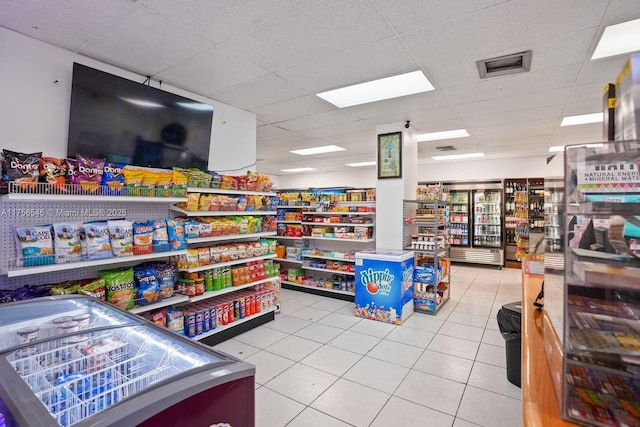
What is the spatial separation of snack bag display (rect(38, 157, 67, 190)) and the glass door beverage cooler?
28.9ft

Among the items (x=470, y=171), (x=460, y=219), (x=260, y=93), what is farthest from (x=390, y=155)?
(x=470, y=171)

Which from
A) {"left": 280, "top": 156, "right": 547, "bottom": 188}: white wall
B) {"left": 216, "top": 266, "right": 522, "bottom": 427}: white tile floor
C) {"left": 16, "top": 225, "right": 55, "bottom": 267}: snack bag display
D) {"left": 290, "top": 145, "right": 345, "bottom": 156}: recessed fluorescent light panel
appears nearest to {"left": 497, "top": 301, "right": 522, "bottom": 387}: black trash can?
{"left": 216, "top": 266, "right": 522, "bottom": 427}: white tile floor

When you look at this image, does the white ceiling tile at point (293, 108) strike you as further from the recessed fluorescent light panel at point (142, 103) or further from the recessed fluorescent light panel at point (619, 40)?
the recessed fluorescent light panel at point (619, 40)

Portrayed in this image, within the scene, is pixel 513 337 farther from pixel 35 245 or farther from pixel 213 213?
pixel 35 245

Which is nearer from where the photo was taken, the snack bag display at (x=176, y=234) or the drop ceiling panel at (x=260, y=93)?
the snack bag display at (x=176, y=234)

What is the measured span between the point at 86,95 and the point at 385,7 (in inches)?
106

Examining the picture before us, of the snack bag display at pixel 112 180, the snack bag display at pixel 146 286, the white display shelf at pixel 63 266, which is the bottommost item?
the snack bag display at pixel 146 286

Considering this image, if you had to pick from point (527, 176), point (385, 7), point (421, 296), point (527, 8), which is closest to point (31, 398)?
point (385, 7)

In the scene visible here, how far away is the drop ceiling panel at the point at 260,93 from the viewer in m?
3.69

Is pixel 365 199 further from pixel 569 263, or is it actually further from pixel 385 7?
pixel 569 263

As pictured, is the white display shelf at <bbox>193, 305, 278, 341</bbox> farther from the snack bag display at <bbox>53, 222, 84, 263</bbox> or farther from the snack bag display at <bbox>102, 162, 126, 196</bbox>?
the snack bag display at <bbox>102, 162, 126, 196</bbox>

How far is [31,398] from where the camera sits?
93cm

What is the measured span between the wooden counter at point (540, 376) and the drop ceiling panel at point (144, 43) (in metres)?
3.09

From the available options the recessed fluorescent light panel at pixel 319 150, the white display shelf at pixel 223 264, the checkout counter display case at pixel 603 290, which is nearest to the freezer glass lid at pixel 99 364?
the checkout counter display case at pixel 603 290
